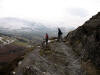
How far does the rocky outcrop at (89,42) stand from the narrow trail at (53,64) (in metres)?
2.32

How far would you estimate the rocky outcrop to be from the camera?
3591cm

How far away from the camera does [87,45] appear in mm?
39312

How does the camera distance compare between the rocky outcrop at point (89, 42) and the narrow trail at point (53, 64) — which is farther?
the rocky outcrop at point (89, 42)

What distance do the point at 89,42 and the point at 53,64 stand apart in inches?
412

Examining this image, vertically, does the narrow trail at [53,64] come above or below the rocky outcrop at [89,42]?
below

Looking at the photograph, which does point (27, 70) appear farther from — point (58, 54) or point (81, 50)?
point (81, 50)

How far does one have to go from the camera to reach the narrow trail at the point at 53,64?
1286 inches

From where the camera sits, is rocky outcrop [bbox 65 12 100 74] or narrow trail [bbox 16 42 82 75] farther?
rocky outcrop [bbox 65 12 100 74]

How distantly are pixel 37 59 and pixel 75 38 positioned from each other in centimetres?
1621

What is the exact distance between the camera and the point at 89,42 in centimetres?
3900

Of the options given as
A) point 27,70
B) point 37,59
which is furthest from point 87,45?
point 27,70

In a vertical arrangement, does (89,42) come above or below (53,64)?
above

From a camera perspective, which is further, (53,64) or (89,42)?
(89,42)

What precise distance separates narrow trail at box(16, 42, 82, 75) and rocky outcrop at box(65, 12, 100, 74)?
2.32m
